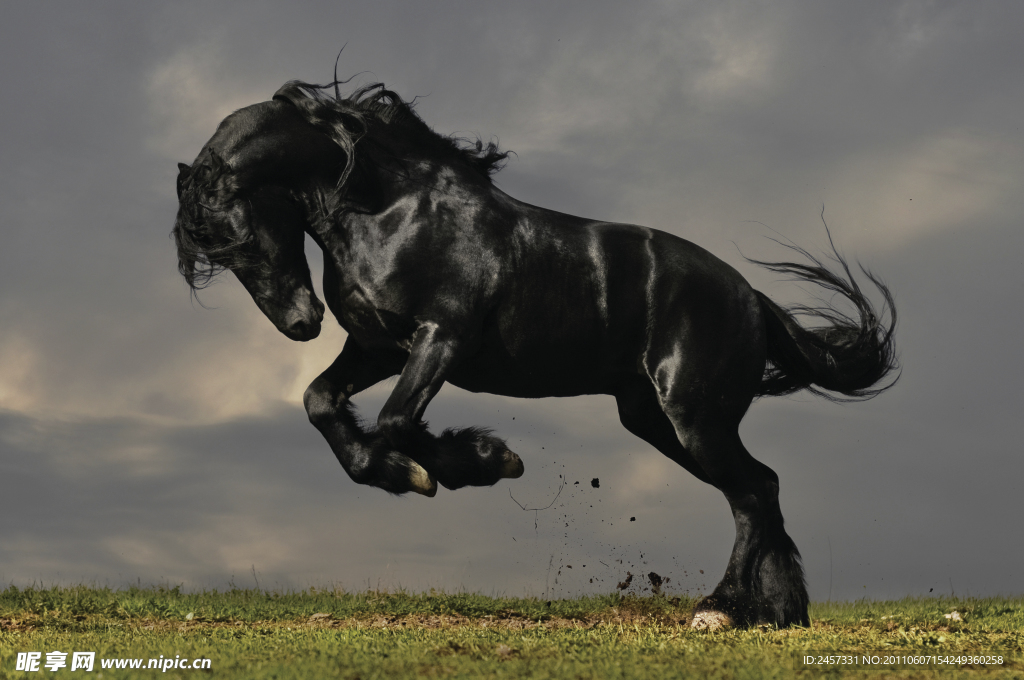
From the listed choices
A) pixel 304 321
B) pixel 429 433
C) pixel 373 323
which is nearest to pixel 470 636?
pixel 429 433

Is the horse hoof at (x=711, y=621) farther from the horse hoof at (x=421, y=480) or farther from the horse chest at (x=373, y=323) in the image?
the horse chest at (x=373, y=323)

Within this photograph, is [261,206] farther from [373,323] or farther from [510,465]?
[510,465]

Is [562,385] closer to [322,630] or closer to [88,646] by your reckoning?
[322,630]

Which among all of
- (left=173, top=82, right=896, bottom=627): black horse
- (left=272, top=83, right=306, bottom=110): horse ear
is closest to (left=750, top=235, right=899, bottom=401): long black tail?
(left=173, top=82, right=896, bottom=627): black horse

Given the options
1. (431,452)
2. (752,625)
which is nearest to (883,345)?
(752,625)

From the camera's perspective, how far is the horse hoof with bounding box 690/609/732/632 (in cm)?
643

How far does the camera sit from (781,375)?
7637 mm

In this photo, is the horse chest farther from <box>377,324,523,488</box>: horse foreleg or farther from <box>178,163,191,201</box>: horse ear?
<box>178,163,191,201</box>: horse ear

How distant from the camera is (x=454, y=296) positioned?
20.1 feet

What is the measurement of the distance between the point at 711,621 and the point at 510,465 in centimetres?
161

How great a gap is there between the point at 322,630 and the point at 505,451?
5.26 ft

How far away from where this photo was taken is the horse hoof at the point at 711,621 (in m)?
6.43

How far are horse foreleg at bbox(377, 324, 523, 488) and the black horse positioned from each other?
0.01 meters

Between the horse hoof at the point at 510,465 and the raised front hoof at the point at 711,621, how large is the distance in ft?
4.81
